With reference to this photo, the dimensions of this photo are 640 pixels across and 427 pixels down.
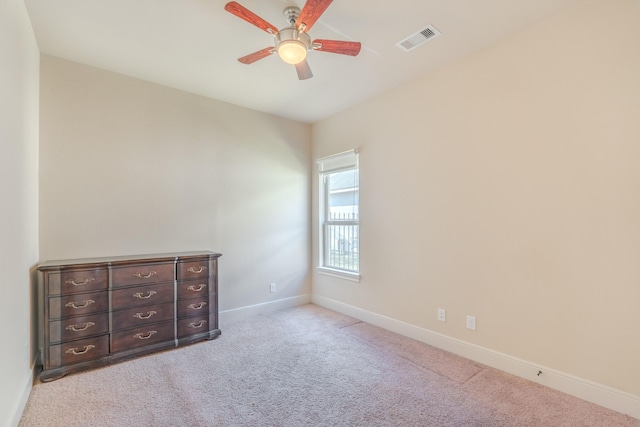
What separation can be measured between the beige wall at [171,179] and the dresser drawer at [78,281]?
1.40ft

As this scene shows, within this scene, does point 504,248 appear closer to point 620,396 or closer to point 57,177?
point 620,396

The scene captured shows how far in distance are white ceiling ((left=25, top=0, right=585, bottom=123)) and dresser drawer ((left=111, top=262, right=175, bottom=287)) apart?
6.23 ft

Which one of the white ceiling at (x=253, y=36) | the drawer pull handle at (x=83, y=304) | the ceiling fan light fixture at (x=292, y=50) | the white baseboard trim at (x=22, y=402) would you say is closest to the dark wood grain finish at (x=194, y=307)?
the drawer pull handle at (x=83, y=304)

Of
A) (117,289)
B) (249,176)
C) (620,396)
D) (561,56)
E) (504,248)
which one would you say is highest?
(561,56)

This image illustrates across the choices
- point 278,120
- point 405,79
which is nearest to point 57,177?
point 278,120

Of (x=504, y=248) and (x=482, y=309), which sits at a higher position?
(x=504, y=248)

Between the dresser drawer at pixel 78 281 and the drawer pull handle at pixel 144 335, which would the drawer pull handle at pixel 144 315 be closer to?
the drawer pull handle at pixel 144 335

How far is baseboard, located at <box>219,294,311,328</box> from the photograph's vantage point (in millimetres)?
3697

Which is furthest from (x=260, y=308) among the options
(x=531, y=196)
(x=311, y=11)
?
(x=311, y=11)

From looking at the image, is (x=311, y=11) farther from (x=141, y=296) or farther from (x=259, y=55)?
(x=141, y=296)

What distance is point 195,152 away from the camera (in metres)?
3.53

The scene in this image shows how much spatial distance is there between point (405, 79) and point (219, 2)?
1921 mm

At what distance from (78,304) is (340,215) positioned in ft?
9.59

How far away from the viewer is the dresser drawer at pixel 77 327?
239 cm
